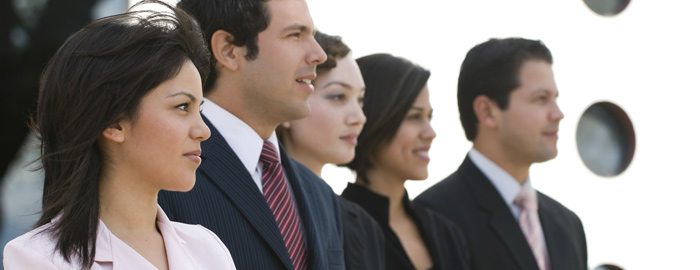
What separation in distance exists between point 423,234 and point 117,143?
2072 millimetres

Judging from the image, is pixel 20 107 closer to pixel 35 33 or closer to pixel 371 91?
pixel 35 33

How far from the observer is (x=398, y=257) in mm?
3742

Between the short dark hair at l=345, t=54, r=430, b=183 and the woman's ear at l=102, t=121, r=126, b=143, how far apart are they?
2050 mm

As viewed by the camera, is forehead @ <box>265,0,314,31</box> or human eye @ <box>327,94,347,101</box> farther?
human eye @ <box>327,94,347,101</box>

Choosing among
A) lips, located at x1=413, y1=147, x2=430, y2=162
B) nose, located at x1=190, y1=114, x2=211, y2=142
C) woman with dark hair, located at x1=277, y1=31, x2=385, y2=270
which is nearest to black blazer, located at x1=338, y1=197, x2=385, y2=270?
woman with dark hair, located at x1=277, y1=31, x2=385, y2=270

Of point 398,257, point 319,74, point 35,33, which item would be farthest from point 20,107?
point 398,257

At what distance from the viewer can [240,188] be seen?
9.09ft

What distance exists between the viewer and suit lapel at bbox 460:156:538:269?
411 centimetres

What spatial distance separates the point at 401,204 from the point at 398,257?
15.3 inches

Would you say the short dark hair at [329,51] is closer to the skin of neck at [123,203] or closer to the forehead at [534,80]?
the forehead at [534,80]

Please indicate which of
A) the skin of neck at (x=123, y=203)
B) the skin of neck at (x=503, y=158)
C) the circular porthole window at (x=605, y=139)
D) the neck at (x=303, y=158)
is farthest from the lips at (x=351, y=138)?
the circular porthole window at (x=605, y=139)

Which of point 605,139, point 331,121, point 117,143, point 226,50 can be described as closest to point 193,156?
point 117,143

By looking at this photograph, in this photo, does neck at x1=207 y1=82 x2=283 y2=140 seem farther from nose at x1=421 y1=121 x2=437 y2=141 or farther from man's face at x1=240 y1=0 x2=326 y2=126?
nose at x1=421 y1=121 x2=437 y2=141

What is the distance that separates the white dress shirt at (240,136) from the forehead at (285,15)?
1.10 feet
